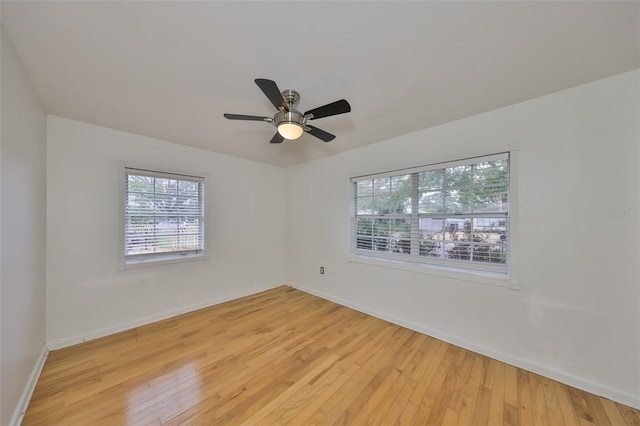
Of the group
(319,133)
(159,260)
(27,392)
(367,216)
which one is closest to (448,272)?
(367,216)

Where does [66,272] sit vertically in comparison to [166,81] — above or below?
below

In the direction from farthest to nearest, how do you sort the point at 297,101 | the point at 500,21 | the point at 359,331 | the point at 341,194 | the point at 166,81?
the point at 341,194
the point at 359,331
the point at 297,101
the point at 166,81
the point at 500,21

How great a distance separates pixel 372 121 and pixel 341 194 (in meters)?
1.35

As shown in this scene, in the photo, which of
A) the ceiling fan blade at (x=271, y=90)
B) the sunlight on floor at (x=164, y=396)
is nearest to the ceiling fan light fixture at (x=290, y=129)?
the ceiling fan blade at (x=271, y=90)

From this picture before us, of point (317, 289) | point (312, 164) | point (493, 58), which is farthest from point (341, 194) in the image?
point (493, 58)

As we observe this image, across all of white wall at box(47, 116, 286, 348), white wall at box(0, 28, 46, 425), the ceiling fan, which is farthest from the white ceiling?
white wall at box(47, 116, 286, 348)

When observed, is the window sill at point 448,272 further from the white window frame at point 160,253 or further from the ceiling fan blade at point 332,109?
the white window frame at point 160,253

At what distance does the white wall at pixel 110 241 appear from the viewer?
96.7 inches

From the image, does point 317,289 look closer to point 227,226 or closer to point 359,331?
point 359,331

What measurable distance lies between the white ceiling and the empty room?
0.02 meters

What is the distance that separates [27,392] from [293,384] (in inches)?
77.5

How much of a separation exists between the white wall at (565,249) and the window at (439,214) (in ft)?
0.57

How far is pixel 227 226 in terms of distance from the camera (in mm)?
3830

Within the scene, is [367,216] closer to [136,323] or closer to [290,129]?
[290,129]
